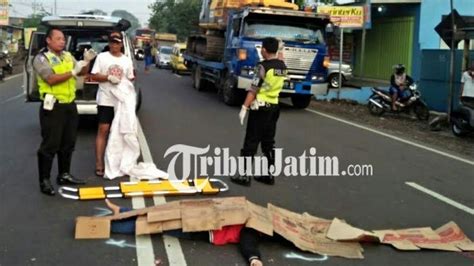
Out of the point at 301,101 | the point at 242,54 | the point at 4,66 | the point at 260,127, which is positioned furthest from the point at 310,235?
the point at 4,66

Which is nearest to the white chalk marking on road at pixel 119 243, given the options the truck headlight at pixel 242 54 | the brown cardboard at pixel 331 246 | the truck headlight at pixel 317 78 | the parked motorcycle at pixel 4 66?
the brown cardboard at pixel 331 246

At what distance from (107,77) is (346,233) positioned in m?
3.60

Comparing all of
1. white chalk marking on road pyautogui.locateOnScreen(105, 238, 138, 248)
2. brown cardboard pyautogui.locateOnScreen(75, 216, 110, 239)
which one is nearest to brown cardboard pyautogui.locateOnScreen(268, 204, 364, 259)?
white chalk marking on road pyautogui.locateOnScreen(105, 238, 138, 248)

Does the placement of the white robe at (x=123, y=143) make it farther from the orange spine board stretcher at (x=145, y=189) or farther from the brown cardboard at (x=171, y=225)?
the brown cardboard at (x=171, y=225)

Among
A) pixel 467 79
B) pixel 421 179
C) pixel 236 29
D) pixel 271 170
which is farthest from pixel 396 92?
pixel 271 170

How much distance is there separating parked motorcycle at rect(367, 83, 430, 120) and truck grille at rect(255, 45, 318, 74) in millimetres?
2139

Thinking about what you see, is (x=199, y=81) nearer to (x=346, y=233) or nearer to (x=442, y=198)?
(x=442, y=198)

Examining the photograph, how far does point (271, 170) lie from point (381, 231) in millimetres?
2165

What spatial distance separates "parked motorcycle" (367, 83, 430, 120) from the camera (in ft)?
49.5

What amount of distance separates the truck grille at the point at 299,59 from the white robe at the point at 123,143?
314 inches

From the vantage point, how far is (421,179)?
805 cm

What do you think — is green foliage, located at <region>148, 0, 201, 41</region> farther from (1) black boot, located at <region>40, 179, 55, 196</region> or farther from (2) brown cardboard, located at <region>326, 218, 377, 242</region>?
(2) brown cardboard, located at <region>326, 218, 377, 242</region>

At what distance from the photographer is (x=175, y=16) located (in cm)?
7850

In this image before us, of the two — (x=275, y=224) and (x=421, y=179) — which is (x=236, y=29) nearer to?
(x=421, y=179)
